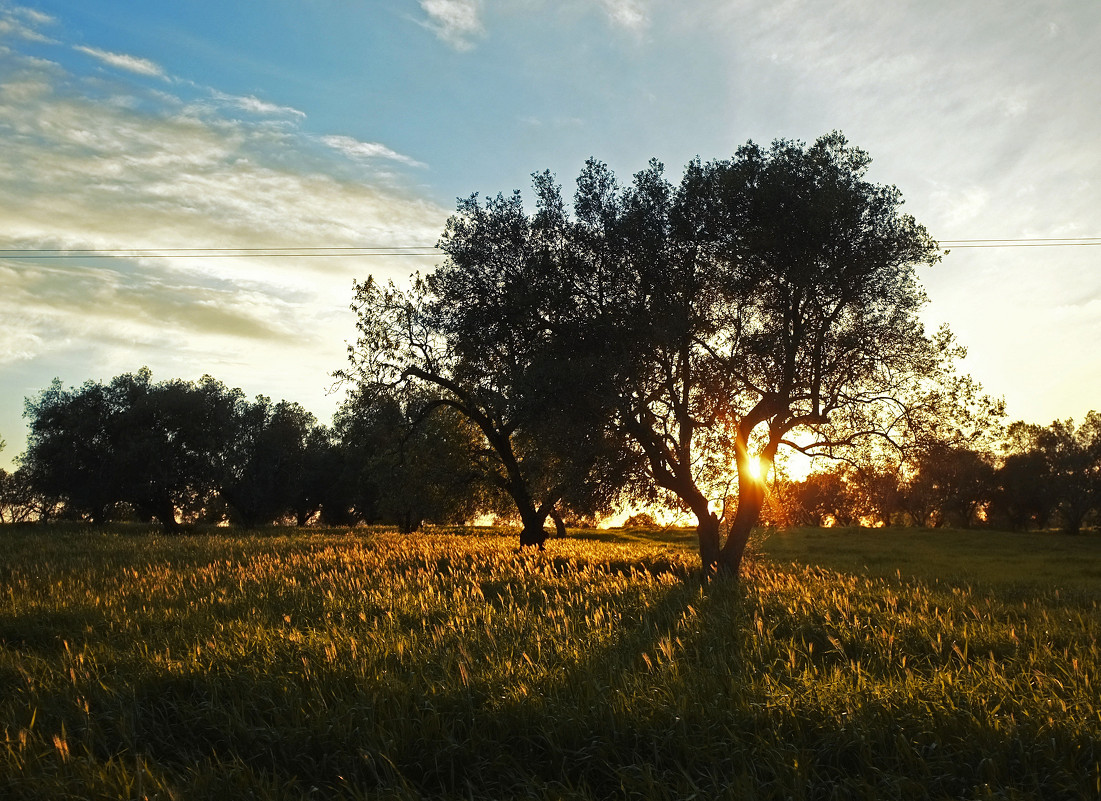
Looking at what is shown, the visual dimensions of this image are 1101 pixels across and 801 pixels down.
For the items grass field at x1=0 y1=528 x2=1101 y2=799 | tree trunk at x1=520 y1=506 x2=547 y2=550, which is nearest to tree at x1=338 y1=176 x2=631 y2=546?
tree trunk at x1=520 y1=506 x2=547 y2=550

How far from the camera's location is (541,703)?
5.55 m

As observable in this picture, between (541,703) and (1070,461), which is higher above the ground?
(1070,461)

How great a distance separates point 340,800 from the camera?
4641 millimetres

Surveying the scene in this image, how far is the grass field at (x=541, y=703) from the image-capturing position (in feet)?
15.7

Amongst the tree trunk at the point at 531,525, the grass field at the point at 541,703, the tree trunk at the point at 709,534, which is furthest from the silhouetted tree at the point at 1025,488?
the grass field at the point at 541,703

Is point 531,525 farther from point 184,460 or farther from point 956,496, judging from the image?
point 956,496

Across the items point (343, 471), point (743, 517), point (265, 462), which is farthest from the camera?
point (343, 471)

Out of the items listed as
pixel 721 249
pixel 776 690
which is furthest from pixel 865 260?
pixel 776 690

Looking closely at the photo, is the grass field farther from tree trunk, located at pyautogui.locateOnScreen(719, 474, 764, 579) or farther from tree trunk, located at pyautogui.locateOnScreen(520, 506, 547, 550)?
tree trunk, located at pyautogui.locateOnScreen(520, 506, 547, 550)

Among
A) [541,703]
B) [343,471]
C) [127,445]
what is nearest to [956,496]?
[343,471]

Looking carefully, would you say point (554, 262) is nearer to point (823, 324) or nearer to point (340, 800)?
point (823, 324)

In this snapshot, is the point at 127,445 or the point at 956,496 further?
the point at 956,496

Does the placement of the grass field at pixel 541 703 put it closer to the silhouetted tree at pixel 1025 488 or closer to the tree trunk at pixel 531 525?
the tree trunk at pixel 531 525

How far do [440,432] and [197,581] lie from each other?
Answer: 1658 centimetres
